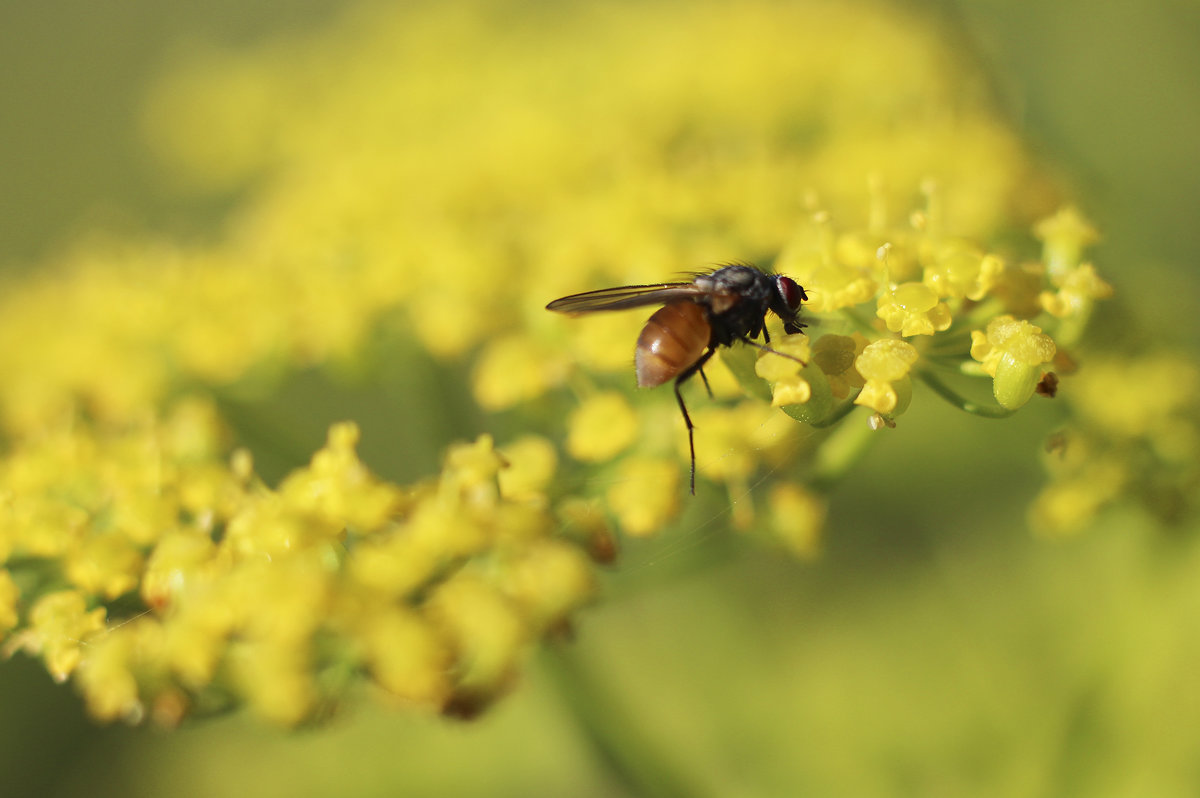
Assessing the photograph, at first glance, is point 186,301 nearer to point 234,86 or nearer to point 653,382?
point 653,382

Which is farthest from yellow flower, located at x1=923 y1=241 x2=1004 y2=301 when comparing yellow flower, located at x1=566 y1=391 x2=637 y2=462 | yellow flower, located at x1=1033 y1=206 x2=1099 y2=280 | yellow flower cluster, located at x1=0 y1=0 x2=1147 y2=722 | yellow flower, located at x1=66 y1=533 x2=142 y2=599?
yellow flower, located at x1=66 y1=533 x2=142 y2=599

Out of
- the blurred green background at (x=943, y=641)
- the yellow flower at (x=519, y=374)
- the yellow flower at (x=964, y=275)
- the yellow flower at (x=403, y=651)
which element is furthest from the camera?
the blurred green background at (x=943, y=641)

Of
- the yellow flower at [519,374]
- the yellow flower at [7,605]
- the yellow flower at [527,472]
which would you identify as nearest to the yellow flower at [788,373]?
the yellow flower at [527,472]

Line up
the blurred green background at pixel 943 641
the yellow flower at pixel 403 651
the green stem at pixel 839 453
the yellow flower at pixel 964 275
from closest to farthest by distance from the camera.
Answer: the yellow flower at pixel 403 651, the yellow flower at pixel 964 275, the green stem at pixel 839 453, the blurred green background at pixel 943 641

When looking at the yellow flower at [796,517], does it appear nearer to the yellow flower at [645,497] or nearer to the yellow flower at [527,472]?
the yellow flower at [645,497]

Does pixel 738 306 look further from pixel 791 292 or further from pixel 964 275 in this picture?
pixel 964 275

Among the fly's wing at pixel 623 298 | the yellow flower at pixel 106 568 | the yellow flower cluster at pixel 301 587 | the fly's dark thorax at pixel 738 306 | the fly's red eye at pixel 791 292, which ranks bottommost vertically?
the yellow flower at pixel 106 568

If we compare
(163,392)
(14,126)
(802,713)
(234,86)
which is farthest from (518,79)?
(14,126)
